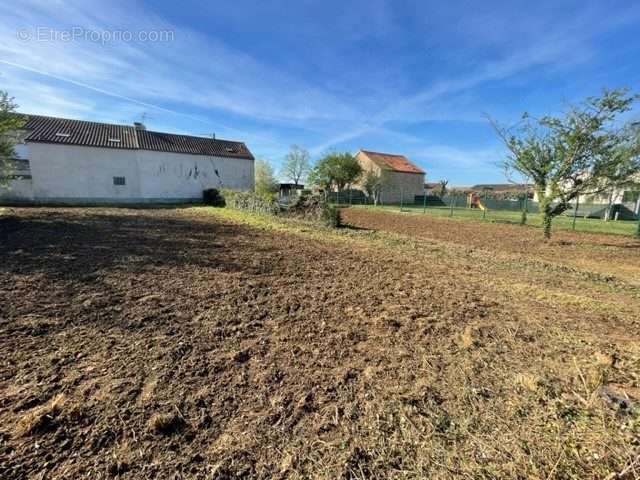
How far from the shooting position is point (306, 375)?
2.30 m

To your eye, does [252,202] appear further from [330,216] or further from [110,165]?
[110,165]

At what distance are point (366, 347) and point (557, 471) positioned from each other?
59.3 inches

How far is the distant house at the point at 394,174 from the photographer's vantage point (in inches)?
1475

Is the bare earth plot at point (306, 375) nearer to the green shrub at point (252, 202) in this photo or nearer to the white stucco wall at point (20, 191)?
the green shrub at point (252, 202)

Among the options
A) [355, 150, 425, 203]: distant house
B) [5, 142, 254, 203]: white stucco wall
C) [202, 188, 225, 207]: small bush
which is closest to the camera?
[5, 142, 254, 203]: white stucco wall

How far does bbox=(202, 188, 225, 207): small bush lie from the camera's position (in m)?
20.4

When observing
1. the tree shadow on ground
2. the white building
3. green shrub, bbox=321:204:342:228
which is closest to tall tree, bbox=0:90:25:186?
the tree shadow on ground

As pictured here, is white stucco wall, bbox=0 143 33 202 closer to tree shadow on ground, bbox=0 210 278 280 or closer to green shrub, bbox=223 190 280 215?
tree shadow on ground, bbox=0 210 278 280

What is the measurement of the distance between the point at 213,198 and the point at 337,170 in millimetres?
18232

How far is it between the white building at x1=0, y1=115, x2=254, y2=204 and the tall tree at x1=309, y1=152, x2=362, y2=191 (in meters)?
13.2

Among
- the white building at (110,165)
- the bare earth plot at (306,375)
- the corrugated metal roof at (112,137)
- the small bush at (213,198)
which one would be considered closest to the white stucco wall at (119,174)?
the white building at (110,165)

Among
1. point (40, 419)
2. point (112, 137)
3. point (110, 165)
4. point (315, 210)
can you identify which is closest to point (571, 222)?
point (315, 210)

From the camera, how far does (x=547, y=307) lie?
13.0 ft

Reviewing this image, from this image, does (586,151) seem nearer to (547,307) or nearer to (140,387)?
(547,307)
